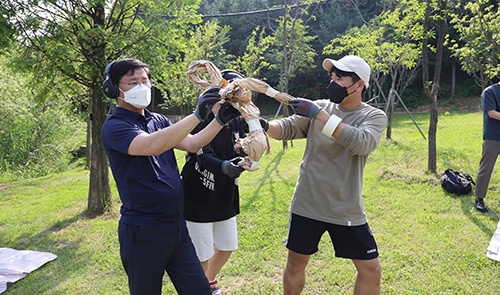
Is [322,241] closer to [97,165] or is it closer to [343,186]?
[343,186]

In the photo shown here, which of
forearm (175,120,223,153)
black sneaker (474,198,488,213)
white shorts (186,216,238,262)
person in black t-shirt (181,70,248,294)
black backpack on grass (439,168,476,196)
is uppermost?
forearm (175,120,223,153)

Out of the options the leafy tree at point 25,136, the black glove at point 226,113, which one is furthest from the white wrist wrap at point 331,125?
the leafy tree at point 25,136

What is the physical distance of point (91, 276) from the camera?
425cm

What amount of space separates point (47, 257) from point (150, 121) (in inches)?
134

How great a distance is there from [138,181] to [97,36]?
3938 mm

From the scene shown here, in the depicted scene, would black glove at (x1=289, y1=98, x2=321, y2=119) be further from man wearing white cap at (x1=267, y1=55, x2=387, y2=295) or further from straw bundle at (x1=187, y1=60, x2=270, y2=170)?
straw bundle at (x1=187, y1=60, x2=270, y2=170)

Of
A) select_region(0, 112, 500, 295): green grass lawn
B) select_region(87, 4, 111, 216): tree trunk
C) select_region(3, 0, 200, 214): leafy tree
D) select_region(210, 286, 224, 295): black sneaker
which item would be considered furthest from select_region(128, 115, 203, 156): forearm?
select_region(87, 4, 111, 216): tree trunk

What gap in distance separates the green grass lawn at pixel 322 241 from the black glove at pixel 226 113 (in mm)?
2056

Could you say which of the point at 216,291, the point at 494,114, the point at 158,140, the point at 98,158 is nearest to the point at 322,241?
the point at 216,291

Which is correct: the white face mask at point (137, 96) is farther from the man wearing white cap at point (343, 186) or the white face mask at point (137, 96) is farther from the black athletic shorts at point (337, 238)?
the black athletic shorts at point (337, 238)

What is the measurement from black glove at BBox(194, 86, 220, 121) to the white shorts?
1.26 metres

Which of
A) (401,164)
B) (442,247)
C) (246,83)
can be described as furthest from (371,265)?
(401,164)

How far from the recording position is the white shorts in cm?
313

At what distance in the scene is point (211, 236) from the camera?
10.5ft
